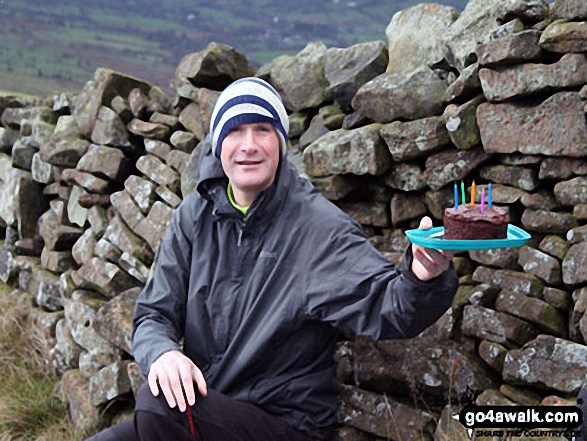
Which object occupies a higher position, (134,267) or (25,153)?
(25,153)

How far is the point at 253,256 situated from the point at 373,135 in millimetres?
1520

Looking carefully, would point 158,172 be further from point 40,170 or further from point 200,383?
point 200,383

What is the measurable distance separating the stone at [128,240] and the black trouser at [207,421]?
10.2 ft

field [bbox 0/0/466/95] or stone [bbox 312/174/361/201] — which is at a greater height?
field [bbox 0/0/466/95]

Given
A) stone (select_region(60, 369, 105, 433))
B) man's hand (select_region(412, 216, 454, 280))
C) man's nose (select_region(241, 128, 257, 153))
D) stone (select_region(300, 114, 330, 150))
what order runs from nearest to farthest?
man's hand (select_region(412, 216, 454, 280)) → man's nose (select_region(241, 128, 257, 153)) → stone (select_region(300, 114, 330, 150)) → stone (select_region(60, 369, 105, 433))

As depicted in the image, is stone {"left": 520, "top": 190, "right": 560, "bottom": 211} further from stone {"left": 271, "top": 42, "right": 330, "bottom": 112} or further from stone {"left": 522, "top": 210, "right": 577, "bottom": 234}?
stone {"left": 271, "top": 42, "right": 330, "bottom": 112}

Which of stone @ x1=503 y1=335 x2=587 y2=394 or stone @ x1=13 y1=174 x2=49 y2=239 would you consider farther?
stone @ x1=13 y1=174 x2=49 y2=239

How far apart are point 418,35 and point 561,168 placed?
1.57 m

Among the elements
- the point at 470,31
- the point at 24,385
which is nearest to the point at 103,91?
the point at 24,385

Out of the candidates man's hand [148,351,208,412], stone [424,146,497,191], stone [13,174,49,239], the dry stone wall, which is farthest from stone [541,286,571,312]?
stone [13,174,49,239]

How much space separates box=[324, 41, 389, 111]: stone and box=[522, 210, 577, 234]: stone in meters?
1.65

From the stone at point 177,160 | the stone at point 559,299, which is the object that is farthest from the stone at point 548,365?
the stone at point 177,160

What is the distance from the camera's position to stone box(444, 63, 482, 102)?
4.61m

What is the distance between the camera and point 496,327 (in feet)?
14.0
